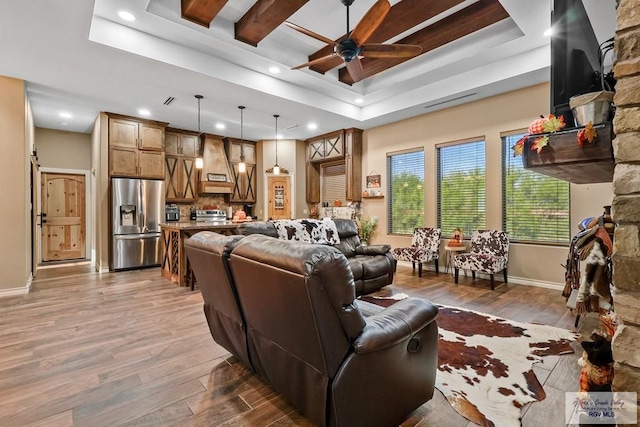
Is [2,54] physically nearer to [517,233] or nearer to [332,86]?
[332,86]

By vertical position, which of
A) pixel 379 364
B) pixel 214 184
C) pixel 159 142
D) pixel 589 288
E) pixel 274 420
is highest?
pixel 159 142

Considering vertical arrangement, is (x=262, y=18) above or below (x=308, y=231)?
above

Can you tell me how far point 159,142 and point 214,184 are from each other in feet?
5.11

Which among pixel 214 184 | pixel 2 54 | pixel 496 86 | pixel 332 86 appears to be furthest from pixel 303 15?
pixel 214 184

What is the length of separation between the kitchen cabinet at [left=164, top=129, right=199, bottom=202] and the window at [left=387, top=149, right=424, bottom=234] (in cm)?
470

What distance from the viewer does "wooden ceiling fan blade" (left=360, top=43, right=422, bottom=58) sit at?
132 inches

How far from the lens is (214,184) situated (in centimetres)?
775

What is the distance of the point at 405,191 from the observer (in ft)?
21.5

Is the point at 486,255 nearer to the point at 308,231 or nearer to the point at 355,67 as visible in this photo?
the point at 308,231

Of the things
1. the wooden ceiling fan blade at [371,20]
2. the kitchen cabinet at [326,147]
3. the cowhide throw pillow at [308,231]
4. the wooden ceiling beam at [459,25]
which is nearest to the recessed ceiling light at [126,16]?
the wooden ceiling fan blade at [371,20]

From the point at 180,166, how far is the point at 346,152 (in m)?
3.96

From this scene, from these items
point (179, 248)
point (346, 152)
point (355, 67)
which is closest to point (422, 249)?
point (346, 152)

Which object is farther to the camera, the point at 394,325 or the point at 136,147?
the point at 136,147

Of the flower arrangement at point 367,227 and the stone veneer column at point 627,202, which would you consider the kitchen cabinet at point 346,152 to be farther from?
the stone veneer column at point 627,202
